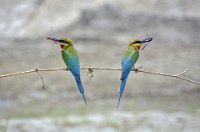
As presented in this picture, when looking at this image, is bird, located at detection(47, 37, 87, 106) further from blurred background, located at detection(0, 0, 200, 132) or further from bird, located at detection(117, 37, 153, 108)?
blurred background, located at detection(0, 0, 200, 132)

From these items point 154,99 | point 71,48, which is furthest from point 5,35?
point 71,48

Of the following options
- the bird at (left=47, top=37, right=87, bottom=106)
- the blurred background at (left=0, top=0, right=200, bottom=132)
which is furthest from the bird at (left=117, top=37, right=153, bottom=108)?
the blurred background at (left=0, top=0, right=200, bottom=132)

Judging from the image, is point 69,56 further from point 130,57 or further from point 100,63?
point 100,63

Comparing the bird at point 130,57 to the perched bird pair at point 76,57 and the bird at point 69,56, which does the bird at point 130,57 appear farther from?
the bird at point 69,56

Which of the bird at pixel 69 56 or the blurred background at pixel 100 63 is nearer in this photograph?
the bird at pixel 69 56

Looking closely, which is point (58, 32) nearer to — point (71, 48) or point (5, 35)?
point (5, 35)

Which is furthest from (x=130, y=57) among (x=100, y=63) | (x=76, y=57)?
(x=100, y=63)

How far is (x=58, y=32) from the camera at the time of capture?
1238 cm

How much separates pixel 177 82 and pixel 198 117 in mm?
1440

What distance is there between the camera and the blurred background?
9.16 metres

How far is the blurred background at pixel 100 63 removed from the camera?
9164 millimetres

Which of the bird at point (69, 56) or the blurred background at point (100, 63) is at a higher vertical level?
the blurred background at point (100, 63)

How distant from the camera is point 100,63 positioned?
37.2ft

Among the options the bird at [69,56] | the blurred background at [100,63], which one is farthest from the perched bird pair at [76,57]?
the blurred background at [100,63]
